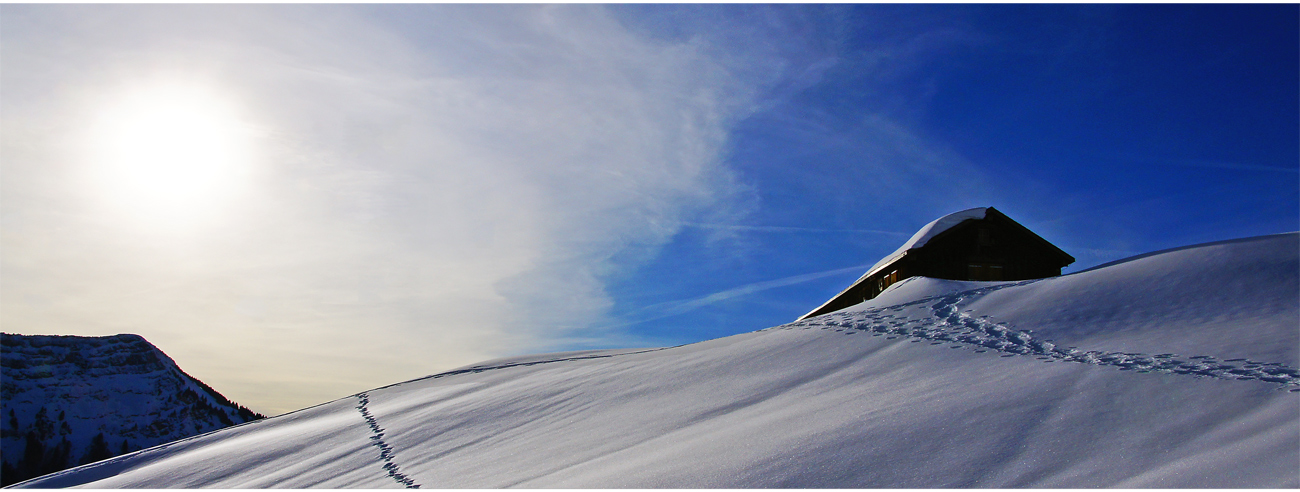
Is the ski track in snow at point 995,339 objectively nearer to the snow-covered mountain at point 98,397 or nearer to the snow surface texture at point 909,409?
the snow surface texture at point 909,409

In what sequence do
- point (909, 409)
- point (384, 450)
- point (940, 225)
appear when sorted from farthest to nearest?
point (940, 225), point (384, 450), point (909, 409)

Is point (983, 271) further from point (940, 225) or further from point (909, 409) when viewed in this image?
point (909, 409)

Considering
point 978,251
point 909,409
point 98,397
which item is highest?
point 98,397

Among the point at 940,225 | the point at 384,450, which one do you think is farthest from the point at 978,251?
the point at 384,450

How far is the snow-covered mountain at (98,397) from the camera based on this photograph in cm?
15550

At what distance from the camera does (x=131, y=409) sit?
172375 millimetres

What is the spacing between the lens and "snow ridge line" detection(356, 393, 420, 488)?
14.0ft

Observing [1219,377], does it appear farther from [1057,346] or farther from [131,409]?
[131,409]

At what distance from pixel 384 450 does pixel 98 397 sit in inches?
8982

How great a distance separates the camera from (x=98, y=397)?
173875 millimetres

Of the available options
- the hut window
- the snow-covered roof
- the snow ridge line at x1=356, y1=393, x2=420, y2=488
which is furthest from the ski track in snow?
the hut window

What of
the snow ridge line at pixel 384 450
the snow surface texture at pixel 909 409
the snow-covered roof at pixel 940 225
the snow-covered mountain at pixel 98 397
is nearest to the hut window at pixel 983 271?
the snow-covered roof at pixel 940 225

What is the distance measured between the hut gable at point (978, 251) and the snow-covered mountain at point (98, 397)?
171422 mm

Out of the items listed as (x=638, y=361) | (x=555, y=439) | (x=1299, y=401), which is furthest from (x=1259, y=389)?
(x=638, y=361)
